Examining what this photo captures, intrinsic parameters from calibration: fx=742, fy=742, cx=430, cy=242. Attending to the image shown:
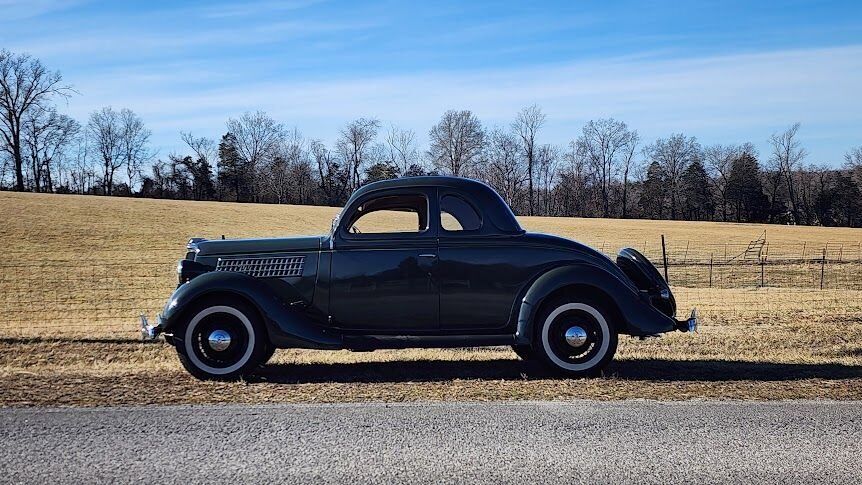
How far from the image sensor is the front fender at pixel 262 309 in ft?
22.5

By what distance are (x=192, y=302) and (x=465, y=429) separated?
10.6ft

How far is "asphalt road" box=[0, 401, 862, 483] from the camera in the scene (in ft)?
13.3

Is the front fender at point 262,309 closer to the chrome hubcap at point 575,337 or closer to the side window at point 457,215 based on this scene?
the side window at point 457,215

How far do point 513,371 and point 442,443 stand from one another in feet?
8.85

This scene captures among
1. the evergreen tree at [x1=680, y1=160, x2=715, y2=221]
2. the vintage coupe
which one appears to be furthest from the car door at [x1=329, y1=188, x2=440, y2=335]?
the evergreen tree at [x1=680, y1=160, x2=715, y2=221]

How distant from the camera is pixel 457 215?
7.21 metres

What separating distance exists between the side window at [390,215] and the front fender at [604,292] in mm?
1255

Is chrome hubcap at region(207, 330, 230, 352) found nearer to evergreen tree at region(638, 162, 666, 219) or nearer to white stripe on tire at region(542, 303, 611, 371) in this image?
white stripe on tire at region(542, 303, 611, 371)

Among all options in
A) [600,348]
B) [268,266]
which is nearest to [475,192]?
[600,348]

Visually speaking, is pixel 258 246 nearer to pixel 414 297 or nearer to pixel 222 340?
pixel 222 340

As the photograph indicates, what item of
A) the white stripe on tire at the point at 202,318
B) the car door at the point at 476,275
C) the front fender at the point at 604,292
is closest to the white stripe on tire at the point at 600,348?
the front fender at the point at 604,292

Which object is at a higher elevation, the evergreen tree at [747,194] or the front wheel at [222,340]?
the evergreen tree at [747,194]

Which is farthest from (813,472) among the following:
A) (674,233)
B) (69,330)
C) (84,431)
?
(674,233)

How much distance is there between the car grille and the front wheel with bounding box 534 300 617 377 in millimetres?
→ 2364
